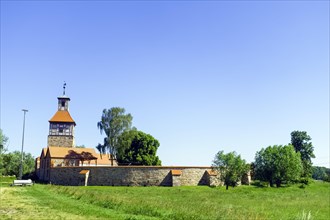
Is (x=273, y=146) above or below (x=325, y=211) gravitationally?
above

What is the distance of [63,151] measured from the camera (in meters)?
53.8

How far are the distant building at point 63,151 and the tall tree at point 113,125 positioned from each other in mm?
2244

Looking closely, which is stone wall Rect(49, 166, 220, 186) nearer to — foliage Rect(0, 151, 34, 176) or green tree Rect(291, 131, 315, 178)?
foliage Rect(0, 151, 34, 176)

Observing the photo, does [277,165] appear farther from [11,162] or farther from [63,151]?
[11,162]

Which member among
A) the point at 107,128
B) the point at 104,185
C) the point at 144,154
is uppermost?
the point at 107,128

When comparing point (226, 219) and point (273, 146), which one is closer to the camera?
point (226, 219)

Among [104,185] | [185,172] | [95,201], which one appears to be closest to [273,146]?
[185,172]

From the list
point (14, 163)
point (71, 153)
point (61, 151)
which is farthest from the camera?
point (14, 163)

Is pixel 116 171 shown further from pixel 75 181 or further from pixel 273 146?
pixel 273 146

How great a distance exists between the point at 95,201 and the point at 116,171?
23.1m

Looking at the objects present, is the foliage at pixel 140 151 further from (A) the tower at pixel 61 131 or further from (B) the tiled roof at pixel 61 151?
(A) the tower at pixel 61 131

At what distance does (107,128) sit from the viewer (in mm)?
51562

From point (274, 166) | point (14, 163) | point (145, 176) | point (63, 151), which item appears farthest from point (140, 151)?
point (14, 163)

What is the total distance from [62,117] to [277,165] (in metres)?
38.9
